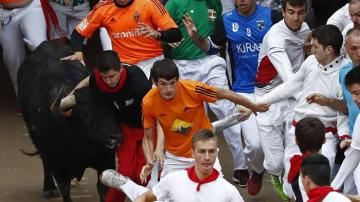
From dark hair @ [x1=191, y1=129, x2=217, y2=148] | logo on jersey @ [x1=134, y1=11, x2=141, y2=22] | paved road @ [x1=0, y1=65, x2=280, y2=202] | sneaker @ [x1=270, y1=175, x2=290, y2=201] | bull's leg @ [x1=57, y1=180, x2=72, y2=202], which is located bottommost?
paved road @ [x1=0, y1=65, x2=280, y2=202]

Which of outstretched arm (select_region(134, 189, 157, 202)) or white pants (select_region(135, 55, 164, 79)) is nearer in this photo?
outstretched arm (select_region(134, 189, 157, 202))

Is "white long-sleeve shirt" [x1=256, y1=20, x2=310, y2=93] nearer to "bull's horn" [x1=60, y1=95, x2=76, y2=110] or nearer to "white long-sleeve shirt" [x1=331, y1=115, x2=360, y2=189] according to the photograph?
"white long-sleeve shirt" [x1=331, y1=115, x2=360, y2=189]

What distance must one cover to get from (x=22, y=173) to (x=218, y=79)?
7.07 ft

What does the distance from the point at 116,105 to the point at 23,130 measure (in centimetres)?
357

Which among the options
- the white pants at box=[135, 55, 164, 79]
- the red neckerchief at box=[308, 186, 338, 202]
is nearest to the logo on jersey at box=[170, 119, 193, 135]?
the white pants at box=[135, 55, 164, 79]

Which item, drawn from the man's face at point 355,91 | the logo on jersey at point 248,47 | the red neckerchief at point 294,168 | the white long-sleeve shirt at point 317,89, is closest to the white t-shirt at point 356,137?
the man's face at point 355,91

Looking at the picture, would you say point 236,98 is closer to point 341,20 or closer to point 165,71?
point 165,71

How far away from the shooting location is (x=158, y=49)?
11547 mm

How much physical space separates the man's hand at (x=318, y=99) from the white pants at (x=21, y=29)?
383cm

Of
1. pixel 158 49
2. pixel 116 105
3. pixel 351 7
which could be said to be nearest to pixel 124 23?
pixel 158 49

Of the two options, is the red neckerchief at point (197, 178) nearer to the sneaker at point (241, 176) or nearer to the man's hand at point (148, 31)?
the man's hand at point (148, 31)

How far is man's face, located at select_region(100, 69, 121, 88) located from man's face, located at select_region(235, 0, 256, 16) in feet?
6.00

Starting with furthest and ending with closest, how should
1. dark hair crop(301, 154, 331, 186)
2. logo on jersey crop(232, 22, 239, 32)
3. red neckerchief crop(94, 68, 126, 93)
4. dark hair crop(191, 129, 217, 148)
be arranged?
logo on jersey crop(232, 22, 239, 32) → red neckerchief crop(94, 68, 126, 93) → dark hair crop(191, 129, 217, 148) → dark hair crop(301, 154, 331, 186)

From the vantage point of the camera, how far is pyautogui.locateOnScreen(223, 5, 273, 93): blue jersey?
1148 cm
